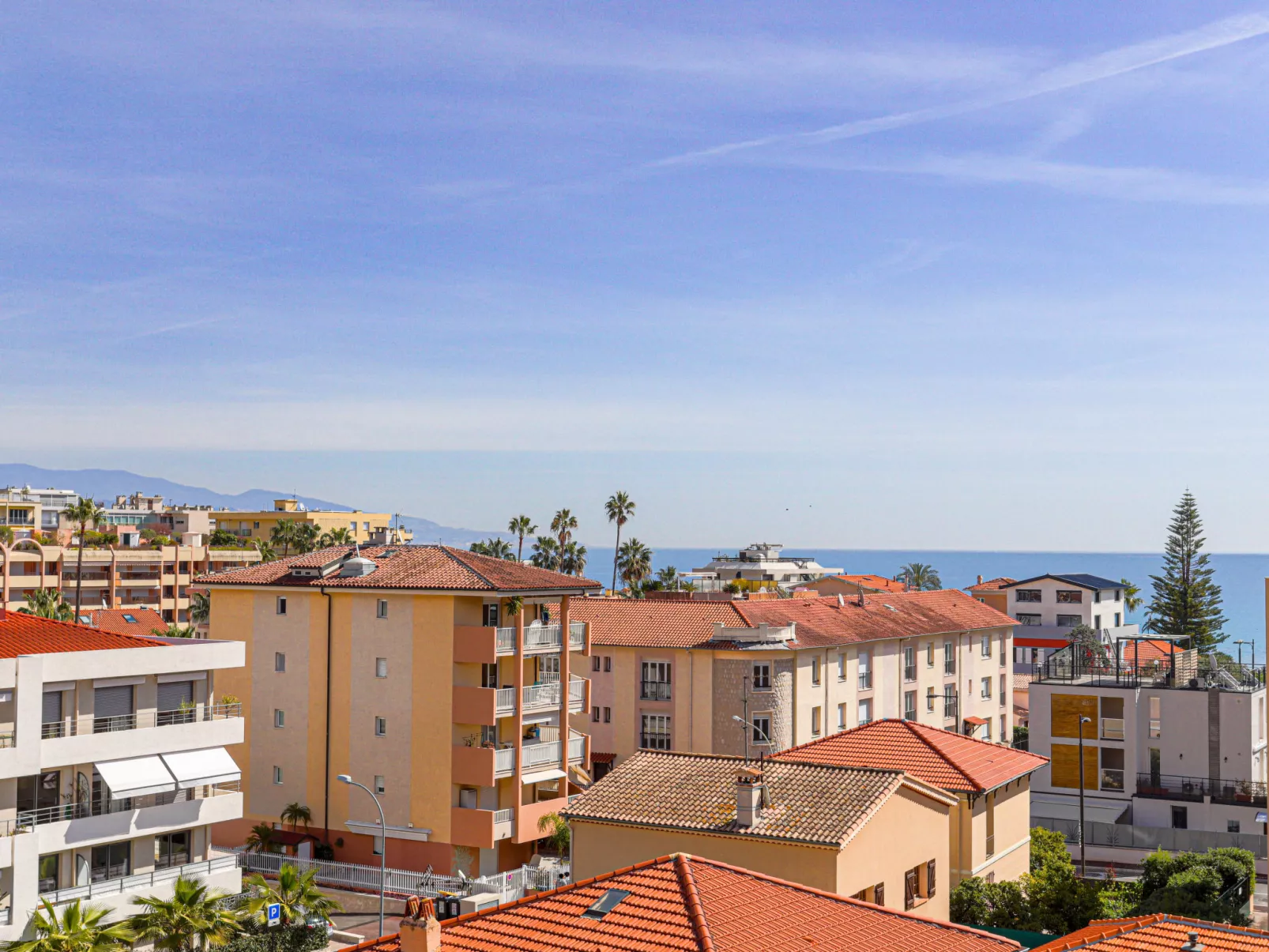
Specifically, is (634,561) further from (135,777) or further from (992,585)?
(135,777)

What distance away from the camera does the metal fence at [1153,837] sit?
51.1 m

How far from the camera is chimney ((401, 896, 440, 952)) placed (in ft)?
61.9

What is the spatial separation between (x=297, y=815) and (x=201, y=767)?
11545mm

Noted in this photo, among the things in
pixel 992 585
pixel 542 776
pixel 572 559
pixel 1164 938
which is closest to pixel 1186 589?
pixel 992 585

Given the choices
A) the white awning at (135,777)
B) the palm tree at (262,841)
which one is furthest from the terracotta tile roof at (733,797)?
the palm tree at (262,841)

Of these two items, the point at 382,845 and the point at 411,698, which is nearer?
the point at 382,845

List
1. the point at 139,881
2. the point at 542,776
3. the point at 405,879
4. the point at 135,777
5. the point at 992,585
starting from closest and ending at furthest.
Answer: the point at 135,777, the point at 139,881, the point at 405,879, the point at 542,776, the point at 992,585

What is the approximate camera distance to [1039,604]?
427 ft

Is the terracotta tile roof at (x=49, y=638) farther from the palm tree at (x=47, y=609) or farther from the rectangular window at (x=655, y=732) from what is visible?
the palm tree at (x=47, y=609)

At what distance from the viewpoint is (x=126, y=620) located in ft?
342

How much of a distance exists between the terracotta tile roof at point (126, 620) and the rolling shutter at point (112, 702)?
Answer: 187 ft

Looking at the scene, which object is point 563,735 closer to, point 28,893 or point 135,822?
point 135,822

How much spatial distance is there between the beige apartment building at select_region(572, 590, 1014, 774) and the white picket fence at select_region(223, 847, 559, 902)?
50.1 ft

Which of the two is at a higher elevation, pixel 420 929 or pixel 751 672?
pixel 420 929
